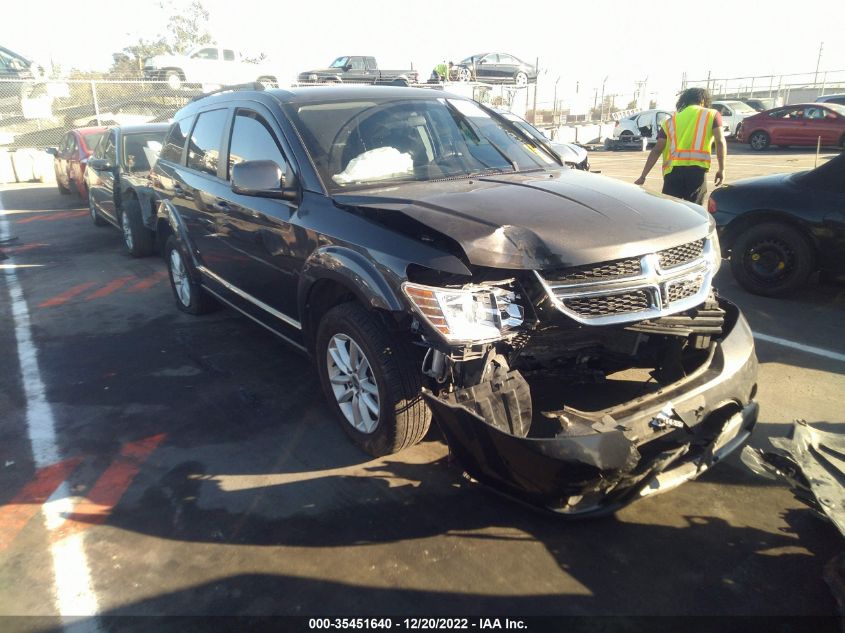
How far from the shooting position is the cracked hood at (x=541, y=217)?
2572 millimetres

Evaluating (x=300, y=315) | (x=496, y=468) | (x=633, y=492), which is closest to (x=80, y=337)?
(x=300, y=315)

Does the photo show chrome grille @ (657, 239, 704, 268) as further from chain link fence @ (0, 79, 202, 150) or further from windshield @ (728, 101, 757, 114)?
windshield @ (728, 101, 757, 114)

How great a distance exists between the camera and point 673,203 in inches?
Answer: 127

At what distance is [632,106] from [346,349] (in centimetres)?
3952

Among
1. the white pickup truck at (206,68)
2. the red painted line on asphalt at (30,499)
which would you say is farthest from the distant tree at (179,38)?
the red painted line on asphalt at (30,499)

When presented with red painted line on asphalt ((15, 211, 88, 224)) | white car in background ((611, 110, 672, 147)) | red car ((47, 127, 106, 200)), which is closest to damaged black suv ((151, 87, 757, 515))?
red car ((47, 127, 106, 200))

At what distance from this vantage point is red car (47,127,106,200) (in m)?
11.7

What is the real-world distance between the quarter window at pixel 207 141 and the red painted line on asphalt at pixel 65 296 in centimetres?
273

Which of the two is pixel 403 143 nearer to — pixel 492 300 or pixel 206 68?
pixel 492 300

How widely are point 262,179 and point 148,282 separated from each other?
4635 mm

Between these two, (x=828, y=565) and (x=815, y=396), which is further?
(x=815, y=396)

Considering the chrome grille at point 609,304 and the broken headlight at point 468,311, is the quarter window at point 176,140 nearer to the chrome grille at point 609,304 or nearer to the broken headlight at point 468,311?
the broken headlight at point 468,311

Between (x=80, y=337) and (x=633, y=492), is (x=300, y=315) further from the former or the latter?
(x=80, y=337)

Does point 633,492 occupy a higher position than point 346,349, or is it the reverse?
point 346,349
